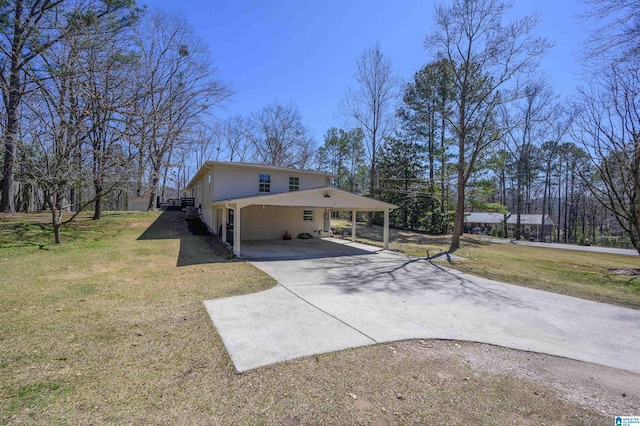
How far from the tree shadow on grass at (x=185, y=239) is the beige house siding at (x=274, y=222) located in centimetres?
214

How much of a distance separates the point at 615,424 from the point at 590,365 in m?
1.35

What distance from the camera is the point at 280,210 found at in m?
16.4

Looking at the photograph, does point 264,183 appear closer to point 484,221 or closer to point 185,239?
point 185,239

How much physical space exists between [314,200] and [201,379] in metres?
9.01

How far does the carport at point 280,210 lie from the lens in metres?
10.6

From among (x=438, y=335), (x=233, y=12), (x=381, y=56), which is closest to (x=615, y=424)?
(x=438, y=335)

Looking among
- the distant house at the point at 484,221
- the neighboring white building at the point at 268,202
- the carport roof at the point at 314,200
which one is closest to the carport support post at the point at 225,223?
the neighboring white building at the point at 268,202

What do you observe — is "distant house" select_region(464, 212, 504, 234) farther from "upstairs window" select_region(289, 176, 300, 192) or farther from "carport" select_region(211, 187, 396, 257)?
"upstairs window" select_region(289, 176, 300, 192)

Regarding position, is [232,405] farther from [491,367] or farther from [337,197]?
[337,197]

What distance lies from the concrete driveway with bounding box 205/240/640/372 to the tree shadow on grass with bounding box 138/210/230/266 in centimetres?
357

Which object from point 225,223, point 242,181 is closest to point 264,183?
point 242,181

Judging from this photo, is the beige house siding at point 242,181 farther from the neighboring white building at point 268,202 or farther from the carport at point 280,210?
the carport at point 280,210

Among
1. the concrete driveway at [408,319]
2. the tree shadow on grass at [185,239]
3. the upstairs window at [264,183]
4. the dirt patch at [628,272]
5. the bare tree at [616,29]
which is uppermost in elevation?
the bare tree at [616,29]

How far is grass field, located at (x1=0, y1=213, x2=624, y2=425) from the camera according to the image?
2482 mm
